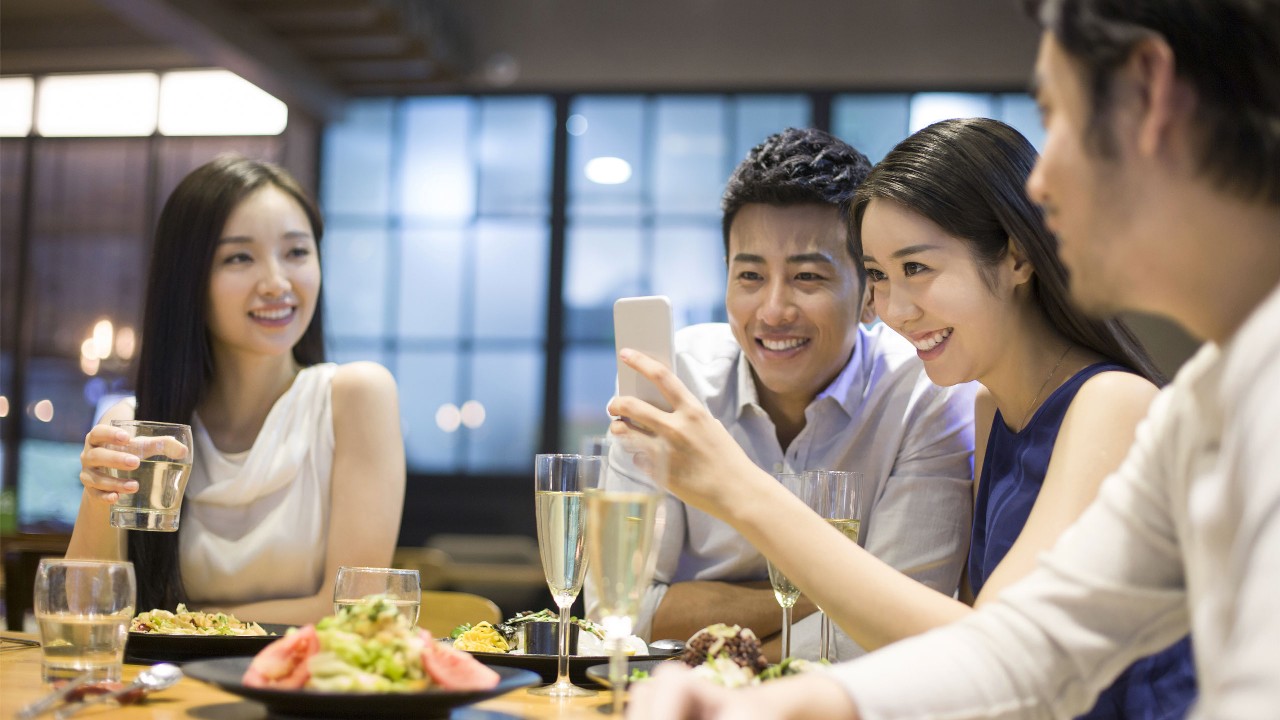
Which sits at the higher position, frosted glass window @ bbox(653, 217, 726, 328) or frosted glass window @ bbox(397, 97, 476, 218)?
frosted glass window @ bbox(397, 97, 476, 218)

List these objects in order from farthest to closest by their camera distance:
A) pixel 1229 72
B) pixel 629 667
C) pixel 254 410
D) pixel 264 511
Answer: pixel 254 410 < pixel 264 511 < pixel 629 667 < pixel 1229 72

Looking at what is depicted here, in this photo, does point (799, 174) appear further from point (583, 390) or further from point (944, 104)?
point (944, 104)

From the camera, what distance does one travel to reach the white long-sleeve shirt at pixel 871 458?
6.81ft

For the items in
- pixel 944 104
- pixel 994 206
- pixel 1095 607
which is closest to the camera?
pixel 1095 607

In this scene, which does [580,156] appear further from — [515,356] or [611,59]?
[515,356]

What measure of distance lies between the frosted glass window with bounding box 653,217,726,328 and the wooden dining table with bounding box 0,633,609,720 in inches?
258

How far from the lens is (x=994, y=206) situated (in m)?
1.72

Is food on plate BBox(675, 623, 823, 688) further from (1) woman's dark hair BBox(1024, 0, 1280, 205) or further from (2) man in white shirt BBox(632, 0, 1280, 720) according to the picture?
(1) woman's dark hair BBox(1024, 0, 1280, 205)

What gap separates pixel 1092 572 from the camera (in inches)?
40.4

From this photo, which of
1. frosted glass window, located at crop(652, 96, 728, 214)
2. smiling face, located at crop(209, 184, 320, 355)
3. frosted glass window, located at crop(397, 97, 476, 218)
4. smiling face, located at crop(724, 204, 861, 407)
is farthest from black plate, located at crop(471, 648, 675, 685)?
frosted glass window, located at crop(397, 97, 476, 218)

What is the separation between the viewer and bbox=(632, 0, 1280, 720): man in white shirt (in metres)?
0.80

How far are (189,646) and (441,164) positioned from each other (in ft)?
23.3

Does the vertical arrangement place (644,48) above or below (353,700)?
above

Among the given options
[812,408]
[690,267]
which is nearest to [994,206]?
[812,408]
